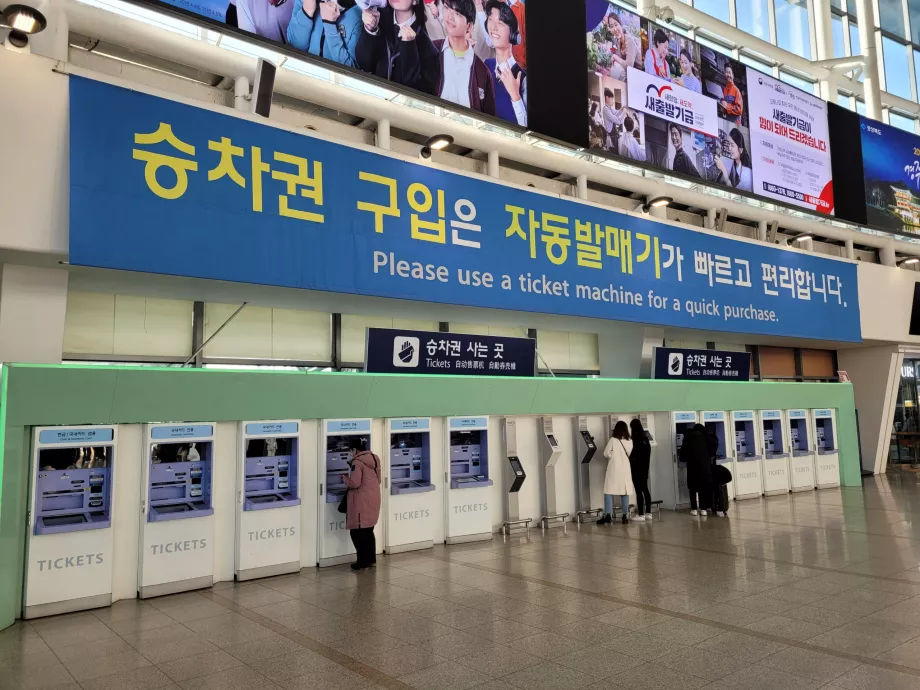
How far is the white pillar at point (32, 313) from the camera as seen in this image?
5848mm

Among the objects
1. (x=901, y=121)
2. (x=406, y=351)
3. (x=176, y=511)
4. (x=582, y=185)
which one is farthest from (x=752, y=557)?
(x=901, y=121)

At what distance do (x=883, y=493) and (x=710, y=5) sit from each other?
34.0 ft

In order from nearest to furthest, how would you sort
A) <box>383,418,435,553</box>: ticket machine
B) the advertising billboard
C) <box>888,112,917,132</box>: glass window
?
<box>383,418,435,553</box>: ticket machine
the advertising billboard
<box>888,112,917,132</box>: glass window

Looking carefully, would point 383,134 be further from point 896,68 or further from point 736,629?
point 896,68

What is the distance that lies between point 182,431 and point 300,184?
276 centimetres

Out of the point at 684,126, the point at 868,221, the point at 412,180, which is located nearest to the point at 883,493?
the point at 868,221

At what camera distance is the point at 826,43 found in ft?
52.3

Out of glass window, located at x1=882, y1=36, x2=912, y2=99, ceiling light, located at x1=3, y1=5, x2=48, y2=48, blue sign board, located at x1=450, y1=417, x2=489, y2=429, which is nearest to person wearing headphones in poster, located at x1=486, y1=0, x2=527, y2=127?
blue sign board, located at x1=450, y1=417, x2=489, y2=429

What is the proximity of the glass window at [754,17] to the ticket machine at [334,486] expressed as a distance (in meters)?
13.2

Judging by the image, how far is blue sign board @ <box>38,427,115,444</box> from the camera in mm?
5387

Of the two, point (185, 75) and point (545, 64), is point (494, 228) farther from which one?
point (185, 75)

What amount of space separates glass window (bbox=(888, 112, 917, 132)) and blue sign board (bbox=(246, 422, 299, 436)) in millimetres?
18638

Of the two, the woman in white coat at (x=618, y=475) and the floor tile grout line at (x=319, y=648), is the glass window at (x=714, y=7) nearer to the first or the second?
the woman in white coat at (x=618, y=475)

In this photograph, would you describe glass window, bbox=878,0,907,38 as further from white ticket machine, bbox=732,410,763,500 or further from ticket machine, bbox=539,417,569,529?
ticket machine, bbox=539,417,569,529
